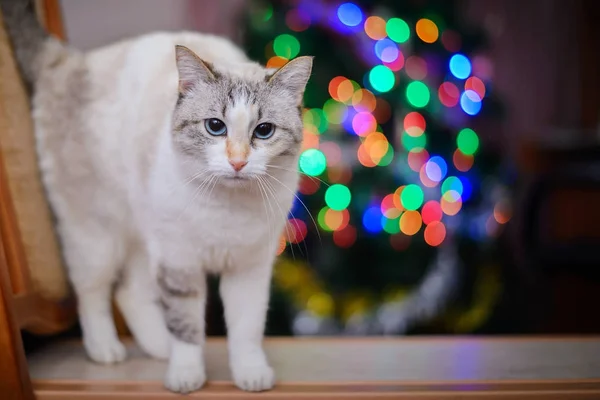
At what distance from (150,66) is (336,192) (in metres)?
0.84

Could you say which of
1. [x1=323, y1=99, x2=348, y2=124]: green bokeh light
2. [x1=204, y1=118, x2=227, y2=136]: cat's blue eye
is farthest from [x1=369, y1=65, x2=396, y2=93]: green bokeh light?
[x1=204, y1=118, x2=227, y2=136]: cat's blue eye

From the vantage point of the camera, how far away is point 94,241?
40.3 inches

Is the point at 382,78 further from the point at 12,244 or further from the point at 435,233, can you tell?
the point at 12,244

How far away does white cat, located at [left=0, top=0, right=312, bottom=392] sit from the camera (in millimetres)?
818

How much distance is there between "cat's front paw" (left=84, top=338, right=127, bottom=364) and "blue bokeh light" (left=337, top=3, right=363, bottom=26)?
3.50ft

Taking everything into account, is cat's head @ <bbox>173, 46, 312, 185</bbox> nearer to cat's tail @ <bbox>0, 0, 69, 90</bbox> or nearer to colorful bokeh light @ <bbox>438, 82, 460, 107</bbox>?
cat's tail @ <bbox>0, 0, 69, 90</bbox>

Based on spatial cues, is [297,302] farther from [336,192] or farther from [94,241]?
[94,241]

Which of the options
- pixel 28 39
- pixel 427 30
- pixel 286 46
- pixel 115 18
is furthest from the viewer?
pixel 427 30

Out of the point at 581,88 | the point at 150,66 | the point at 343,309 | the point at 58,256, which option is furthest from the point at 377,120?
the point at 581,88

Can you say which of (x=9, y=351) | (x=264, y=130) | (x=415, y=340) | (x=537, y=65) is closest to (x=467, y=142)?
(x=415, y=340)

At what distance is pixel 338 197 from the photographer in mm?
1734

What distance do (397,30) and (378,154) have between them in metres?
0.35

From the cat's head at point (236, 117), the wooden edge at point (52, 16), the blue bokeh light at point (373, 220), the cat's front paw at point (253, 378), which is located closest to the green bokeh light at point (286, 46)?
the blue bokeh light at point (373, 220)

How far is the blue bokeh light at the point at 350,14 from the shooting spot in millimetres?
1683
